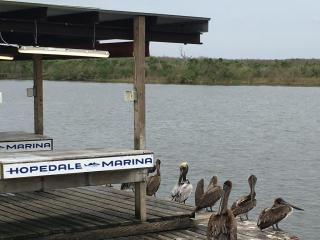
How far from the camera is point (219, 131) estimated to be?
3697 cm

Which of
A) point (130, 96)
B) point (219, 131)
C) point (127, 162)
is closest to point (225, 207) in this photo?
point (127, 162)

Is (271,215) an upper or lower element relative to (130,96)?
lower

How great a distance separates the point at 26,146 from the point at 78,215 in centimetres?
326

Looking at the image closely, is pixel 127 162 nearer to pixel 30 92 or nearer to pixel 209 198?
pixel 209 198

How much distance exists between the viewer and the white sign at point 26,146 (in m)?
13.4

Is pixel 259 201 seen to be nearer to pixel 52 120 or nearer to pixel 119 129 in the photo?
pixel 119 129

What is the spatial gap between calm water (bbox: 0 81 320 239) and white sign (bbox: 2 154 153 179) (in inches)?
246

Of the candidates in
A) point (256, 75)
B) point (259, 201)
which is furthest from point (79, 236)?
point (256, 75)

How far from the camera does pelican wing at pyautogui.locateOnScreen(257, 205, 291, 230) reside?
11.9 m

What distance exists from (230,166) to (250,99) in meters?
33.8

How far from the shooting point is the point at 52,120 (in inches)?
1635

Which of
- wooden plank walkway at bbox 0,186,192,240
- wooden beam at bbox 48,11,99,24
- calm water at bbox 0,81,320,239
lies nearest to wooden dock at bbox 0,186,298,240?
wooden plank walkway at bbox 0,186,192,240

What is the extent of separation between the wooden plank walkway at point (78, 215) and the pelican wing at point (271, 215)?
141cm

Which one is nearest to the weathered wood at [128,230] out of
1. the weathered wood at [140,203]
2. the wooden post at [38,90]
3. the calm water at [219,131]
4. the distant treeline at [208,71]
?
the weathered wood at [140,203]
